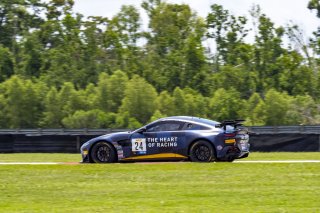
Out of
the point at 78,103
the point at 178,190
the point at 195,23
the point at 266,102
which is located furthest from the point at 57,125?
the point at 178,190

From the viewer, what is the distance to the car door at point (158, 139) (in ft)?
56.2

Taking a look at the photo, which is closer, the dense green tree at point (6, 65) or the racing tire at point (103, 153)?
the racing tire at point (103, 153)

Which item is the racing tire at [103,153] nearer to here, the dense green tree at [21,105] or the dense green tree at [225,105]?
the dense green tree at [225,105]

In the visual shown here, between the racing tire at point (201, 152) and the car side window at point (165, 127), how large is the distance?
73cm

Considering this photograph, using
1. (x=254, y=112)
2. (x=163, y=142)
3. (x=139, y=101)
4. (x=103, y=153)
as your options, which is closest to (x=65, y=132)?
(x=103, y=153)

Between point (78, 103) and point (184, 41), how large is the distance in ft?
65.9

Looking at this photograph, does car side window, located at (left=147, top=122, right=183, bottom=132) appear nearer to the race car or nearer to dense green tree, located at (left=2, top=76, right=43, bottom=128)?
the race car

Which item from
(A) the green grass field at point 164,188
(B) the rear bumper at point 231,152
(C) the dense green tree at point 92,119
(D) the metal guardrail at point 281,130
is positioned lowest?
(A) the green grass field at point 164,188

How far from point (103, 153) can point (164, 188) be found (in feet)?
19.7

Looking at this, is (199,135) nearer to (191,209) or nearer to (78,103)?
(191,209)

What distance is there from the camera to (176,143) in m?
17.1

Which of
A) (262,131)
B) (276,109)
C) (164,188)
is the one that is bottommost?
(164,188)

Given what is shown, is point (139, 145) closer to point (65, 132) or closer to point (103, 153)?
point (103, 153)

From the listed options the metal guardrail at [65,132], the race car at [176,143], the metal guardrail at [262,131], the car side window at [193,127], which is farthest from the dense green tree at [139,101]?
the car side window at [193,127]
